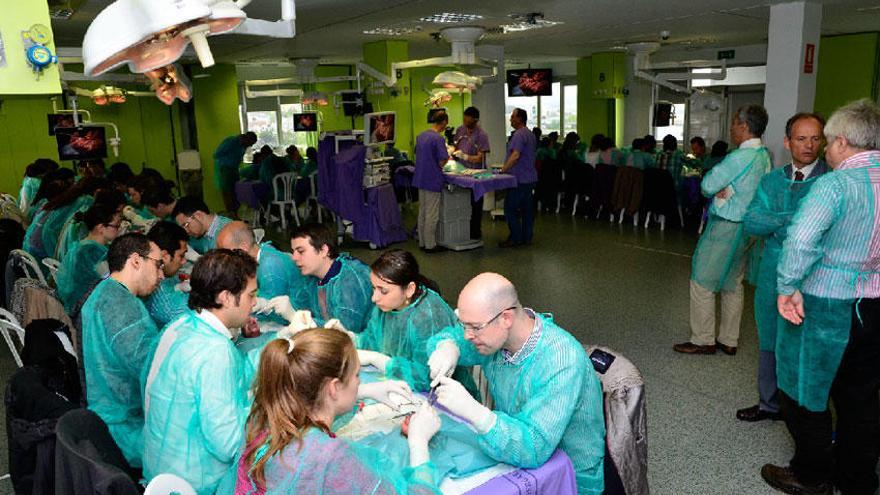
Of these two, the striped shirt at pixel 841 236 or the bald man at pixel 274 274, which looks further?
the bald man at pixel 274 274

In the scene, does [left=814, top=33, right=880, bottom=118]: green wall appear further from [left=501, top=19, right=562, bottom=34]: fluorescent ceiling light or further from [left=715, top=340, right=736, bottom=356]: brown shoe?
[left=715, top=340, right=736, bottom=356]: brown shoe

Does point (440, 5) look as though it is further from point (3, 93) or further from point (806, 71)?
point (3, 93)

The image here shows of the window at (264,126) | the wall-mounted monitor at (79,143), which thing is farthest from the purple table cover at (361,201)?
A: the window at (264,126)

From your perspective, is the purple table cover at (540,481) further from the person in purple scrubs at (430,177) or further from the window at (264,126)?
the window at (264,126)

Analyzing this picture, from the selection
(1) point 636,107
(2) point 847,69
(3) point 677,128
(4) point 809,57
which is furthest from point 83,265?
(3) point 677,128

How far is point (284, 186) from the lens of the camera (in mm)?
8375

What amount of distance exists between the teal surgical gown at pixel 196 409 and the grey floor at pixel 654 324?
5.03 ft

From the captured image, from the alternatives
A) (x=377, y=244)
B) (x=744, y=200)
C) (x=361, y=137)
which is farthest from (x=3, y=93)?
(x=361, y=137)

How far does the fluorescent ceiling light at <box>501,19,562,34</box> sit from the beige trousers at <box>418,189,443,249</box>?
2040mm

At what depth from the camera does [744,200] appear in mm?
3492

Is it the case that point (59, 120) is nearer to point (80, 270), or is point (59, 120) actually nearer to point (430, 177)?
point (430, 177)

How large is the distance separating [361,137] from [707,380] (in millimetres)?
4984

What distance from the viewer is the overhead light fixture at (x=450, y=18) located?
622 cm

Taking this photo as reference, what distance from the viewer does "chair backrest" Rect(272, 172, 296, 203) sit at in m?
8.34
